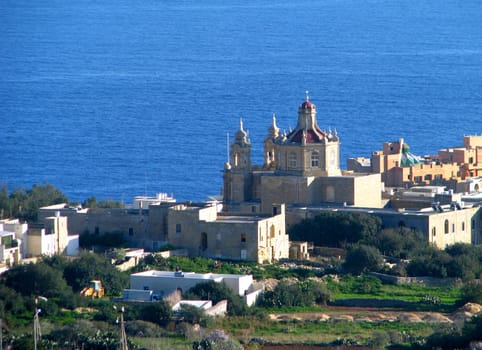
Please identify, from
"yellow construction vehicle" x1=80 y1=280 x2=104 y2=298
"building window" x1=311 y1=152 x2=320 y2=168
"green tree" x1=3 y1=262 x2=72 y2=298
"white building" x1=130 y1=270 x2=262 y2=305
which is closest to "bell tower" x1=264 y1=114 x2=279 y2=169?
"building window" x1=311 y1=152 x2=320 y2=168

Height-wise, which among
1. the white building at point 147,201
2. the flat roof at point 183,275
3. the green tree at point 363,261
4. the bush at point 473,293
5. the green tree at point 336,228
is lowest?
the bush at point 473,293

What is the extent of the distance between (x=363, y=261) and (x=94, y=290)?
28.8 ft

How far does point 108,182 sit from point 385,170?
24.8m

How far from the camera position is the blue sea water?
378 ft

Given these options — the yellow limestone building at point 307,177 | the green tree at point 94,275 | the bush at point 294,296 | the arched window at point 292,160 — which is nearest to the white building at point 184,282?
the bush at point 294,296

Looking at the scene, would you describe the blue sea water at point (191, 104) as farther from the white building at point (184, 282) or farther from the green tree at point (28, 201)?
the white building at point (184, 282)

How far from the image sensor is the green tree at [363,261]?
222 feet

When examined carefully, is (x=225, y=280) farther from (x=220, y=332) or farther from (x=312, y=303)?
(x=220, y=332)

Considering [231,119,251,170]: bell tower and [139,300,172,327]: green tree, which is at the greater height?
[231,119,251,170]: bell tower

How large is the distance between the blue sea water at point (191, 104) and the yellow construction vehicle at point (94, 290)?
36027 millimetres

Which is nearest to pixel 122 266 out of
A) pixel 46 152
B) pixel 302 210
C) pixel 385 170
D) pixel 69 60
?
pixel 302 210

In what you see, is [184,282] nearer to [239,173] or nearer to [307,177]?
[307,177]

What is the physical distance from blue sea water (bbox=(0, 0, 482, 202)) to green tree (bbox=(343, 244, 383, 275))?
3319cm

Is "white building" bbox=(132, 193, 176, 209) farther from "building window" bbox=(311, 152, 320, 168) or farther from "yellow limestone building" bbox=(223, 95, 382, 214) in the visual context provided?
"building window" bbox=(311, 152, 320, 168)
